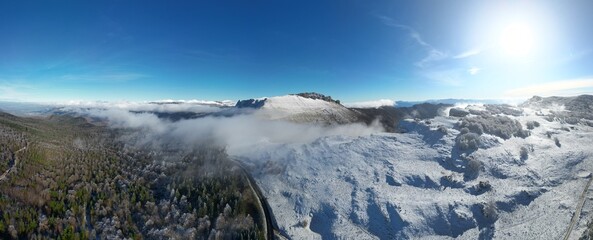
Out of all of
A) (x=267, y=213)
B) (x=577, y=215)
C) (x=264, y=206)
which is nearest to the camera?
(x=577, y=215)

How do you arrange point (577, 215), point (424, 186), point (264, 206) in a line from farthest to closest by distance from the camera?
point (424, 186), point (264, 206), point (577, 215)

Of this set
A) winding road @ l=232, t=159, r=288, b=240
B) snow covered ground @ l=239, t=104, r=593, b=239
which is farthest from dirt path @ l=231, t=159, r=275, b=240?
snow covered ground @ l=239, t=104, r=593, b=239

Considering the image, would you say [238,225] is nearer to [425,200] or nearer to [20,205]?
[425,200]

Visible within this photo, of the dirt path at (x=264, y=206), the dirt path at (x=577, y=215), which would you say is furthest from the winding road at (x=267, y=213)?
the dirt path at (x=577, y=215)

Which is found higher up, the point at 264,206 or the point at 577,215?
the point at 577,215

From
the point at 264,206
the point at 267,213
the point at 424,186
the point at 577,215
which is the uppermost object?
the point at 424,186

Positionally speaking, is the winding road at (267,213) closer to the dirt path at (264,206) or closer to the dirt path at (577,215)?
the dirt path at (264,206)

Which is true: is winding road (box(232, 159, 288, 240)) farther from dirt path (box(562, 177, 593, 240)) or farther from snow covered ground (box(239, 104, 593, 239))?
dirt path (box(562, 177, 593, 240))

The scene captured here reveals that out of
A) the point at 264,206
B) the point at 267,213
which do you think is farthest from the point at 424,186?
the point at 264,206

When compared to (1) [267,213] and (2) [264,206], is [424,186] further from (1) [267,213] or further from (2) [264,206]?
(2) [264,206]
